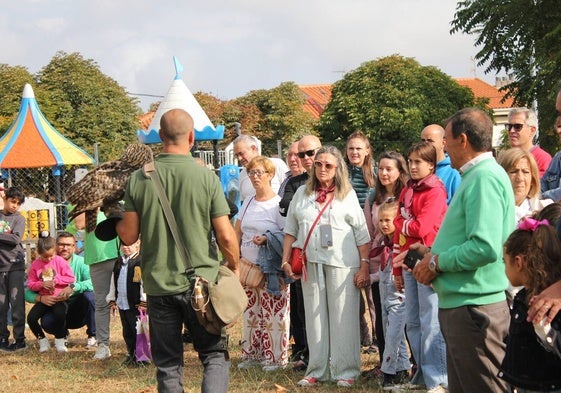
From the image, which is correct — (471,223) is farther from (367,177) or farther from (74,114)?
(74,114)

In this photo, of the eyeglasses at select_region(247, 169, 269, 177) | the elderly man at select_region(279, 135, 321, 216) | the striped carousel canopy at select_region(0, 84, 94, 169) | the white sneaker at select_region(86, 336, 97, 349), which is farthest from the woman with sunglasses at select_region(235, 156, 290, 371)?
the striped carousel canopy at select_region(0, 84, 94, 169)

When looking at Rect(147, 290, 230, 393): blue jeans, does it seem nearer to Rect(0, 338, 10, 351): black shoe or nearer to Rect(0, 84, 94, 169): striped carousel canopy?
Rect(0, 338, 10, 351): black shoe

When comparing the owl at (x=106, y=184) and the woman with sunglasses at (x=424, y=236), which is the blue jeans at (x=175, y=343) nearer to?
the owl at (x=106, y=184)

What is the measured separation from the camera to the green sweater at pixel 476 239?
4.50 metres

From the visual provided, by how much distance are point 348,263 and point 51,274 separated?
14.9 feet

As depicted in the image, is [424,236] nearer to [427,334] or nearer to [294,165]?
[427,334]

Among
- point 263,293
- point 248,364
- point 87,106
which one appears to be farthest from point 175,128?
point 87,106

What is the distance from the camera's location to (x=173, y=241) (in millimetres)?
5297

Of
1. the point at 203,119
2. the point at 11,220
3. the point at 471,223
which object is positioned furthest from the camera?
the point at 203,119

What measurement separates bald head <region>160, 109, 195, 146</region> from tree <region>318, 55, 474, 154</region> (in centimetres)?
3392

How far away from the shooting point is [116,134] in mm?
38906

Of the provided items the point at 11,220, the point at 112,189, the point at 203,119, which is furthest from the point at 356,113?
the point at 112,189

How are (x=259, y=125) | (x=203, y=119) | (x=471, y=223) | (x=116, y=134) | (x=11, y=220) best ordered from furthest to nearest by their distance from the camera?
(x=259, y=125) → (x=116, y=134) → (x=203, y=119) → (x=11, y=220) → (x=471, y=223)

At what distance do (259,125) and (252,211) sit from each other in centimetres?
4237
